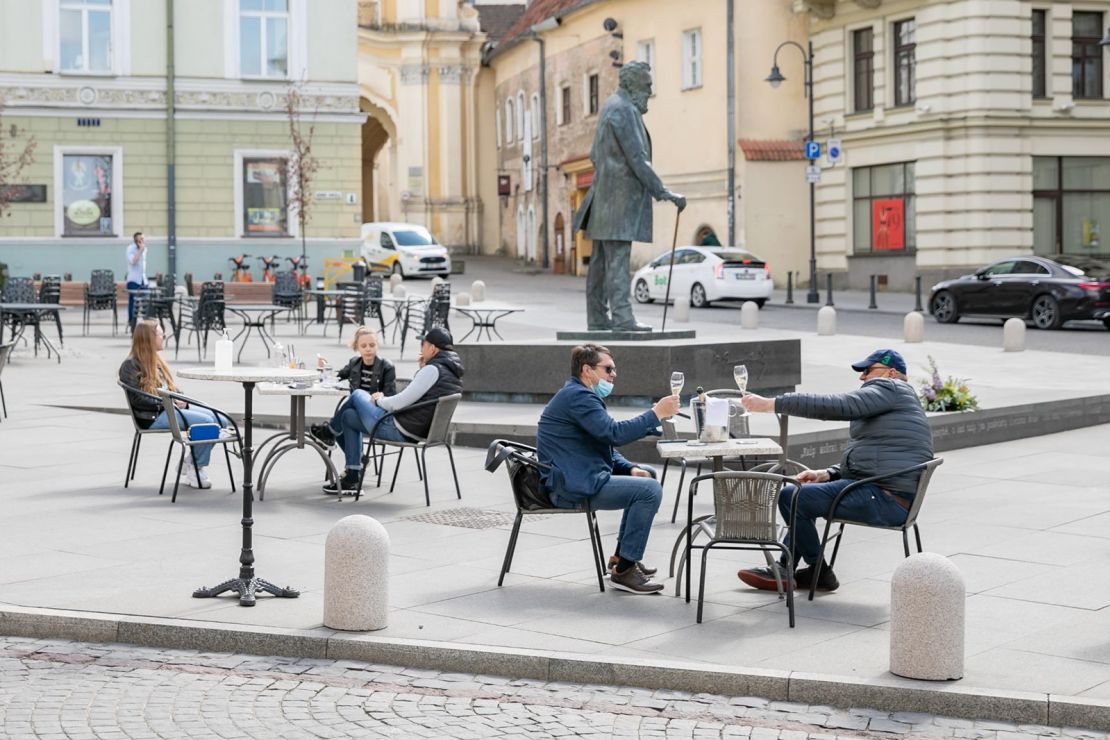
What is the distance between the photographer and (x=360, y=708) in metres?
6.79

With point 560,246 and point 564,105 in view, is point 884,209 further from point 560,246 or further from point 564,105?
point 564,105

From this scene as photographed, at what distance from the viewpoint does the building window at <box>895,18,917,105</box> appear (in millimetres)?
→ 39344

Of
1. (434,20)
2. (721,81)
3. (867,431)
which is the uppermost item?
(434,20)

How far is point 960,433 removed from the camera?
14.9 m

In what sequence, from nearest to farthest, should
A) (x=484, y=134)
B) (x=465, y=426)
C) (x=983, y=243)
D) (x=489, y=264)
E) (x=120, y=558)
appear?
1. (x=120, y=558)
2. (x=465, y=426)
3. (x=983, y=243)
4. (x=489, y=264)
5. (x=484, y=134)

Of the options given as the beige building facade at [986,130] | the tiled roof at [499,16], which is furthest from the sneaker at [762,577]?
the tiled roof at [499,16]

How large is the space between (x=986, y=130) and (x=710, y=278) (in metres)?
7.21

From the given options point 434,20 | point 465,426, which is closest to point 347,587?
point 465,426

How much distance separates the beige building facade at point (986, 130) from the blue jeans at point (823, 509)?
30052 millimetres

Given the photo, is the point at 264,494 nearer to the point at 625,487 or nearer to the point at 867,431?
the point at 625,487

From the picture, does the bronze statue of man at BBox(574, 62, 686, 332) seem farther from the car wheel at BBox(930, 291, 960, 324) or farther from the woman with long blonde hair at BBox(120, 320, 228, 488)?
the car wheel at BBox(930, 291, 960, 324)

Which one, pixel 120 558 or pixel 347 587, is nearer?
pixel 347 587

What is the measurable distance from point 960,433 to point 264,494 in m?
6.55

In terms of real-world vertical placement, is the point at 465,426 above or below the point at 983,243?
below
